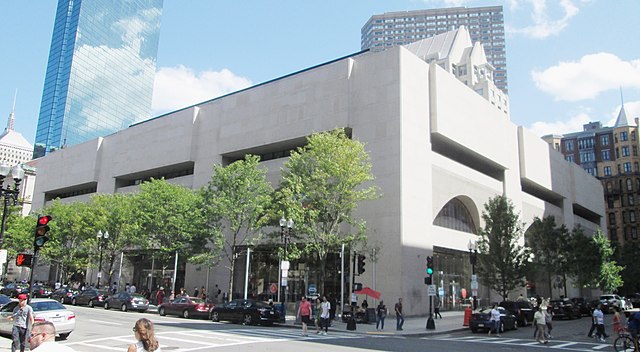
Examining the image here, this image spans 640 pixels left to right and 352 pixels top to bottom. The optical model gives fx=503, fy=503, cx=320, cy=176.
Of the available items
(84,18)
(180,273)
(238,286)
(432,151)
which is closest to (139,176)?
(180,273)

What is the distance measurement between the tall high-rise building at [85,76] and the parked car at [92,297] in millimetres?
138995

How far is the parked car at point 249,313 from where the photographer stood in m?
29.8

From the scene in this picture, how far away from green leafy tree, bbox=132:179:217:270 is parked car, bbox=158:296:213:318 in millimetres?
7120

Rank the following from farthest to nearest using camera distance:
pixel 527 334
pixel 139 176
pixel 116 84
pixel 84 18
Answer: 1. pixel 116 84
2. pixel 84 18
3. pixel 139 176
4. pixel 527 334

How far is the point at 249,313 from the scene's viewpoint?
3014 centimetres

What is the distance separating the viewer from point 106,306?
131ft

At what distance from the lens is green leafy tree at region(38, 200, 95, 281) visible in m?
54.6

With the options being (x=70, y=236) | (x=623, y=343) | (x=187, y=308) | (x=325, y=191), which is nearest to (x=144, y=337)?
(x=623, y=343)

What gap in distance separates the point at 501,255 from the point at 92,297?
34.1 meters

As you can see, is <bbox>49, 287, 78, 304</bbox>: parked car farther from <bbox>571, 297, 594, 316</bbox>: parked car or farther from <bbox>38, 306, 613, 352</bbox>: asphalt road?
<bbox>571, 297, 594, 316</bbox>: parked car

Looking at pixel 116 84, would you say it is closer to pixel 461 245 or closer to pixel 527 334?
pixel 461 245

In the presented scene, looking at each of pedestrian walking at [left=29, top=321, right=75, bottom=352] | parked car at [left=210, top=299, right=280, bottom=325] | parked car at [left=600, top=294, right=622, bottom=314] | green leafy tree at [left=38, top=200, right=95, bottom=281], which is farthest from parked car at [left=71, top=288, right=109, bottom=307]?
parked car at [left=600, top=294, right=622, bottom=314]

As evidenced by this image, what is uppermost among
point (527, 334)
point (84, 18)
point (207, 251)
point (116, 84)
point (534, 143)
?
point (84, 18)

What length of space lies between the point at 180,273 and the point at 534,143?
47335 millimetres
